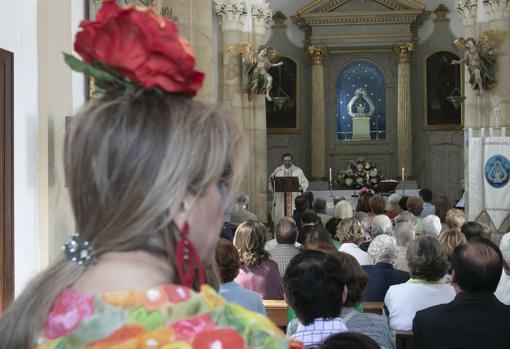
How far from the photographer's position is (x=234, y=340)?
4.36ft

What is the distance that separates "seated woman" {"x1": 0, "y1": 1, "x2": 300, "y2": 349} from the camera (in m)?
1.37

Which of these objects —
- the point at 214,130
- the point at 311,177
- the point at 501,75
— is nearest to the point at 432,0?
the point at 311,177

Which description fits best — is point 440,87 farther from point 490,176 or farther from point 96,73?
point 96,73

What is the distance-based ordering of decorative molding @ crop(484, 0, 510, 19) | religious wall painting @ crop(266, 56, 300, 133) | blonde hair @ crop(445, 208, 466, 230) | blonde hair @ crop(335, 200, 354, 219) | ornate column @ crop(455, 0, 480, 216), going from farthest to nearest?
religious wall painting @ crop(266, 56, 300, 133) < ornate column @ crop(455, 0, 480, 216) < decorative molding @ crop(484, 0, 510, 19) < blonde hair @ crop(335, 200, 354, 219) < blonde hair @ crop(445, 208, 466, 230)

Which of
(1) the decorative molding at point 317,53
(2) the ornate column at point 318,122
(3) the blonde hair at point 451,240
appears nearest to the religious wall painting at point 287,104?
(2) the ornate column at point 318,122

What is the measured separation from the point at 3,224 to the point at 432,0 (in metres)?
20.9

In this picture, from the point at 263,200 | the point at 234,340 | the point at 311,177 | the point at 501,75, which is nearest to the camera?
the point at 234,340

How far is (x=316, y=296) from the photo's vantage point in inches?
138

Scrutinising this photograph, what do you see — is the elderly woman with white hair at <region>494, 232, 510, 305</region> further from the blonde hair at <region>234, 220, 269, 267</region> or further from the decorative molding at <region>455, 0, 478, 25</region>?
the decorative molding at <region>455, 0, 478, 25</region>

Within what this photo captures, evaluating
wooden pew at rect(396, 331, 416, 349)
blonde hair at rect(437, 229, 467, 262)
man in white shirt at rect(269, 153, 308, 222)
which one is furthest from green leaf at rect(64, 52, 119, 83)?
man in white shirt at rect(269, 153, 308, 222)

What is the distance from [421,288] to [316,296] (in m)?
1.69

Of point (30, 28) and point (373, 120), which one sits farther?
point (373, 120)

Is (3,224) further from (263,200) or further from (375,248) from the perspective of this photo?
(263,200)

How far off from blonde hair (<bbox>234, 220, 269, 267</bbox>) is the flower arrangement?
16.9 metres
